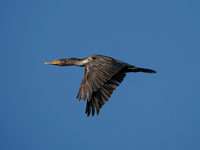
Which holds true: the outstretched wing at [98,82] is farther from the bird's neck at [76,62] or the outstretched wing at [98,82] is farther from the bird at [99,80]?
the bird's neck at [76,62]

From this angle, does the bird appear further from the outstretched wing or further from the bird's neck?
the bird's neck

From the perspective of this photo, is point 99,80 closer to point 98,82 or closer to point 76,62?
point 98,82

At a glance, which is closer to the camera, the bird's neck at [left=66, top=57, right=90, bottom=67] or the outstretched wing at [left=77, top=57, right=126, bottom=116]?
the outstretched wing at [left=77, top=57, right=126, bottom=116]

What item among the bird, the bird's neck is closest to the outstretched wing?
the bird

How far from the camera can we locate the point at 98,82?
11.6m

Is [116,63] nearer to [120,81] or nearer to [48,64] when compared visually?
[120,81]

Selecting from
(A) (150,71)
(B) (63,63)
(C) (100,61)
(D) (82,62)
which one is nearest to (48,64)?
(B) (63,63)

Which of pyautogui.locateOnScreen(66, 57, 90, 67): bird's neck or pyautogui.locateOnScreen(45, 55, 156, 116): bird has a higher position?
pyautogui.locateOnScreen(66, 57, 90, 67): bird's neck

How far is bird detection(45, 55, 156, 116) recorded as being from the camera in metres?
11.6

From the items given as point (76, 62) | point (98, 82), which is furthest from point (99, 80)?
point (76, 62)

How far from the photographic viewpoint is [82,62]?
46.0 feet

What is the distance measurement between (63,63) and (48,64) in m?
0.96

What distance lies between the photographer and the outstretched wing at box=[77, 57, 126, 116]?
37.9 feet

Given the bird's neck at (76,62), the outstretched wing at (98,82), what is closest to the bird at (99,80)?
the outstretched wing at (98,82)
